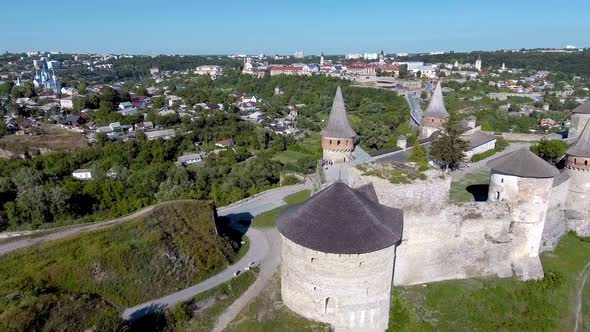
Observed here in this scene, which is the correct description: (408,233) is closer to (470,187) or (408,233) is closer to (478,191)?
(478,191)

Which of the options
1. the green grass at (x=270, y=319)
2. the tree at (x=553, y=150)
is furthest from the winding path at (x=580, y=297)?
the tree at (x=553, y=150)

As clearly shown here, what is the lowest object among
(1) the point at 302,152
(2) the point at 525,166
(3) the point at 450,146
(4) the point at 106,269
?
(1) the point at 302,152

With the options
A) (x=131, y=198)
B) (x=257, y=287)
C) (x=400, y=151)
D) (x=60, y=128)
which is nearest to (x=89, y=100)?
(x=60, y=128)

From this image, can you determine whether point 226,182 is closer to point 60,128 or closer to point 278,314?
point 278,314

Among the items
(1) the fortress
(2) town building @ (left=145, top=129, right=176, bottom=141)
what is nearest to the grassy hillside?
(1) the fortress

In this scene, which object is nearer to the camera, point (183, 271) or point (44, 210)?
point (183, 271)

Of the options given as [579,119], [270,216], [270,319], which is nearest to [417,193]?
[270,319]
